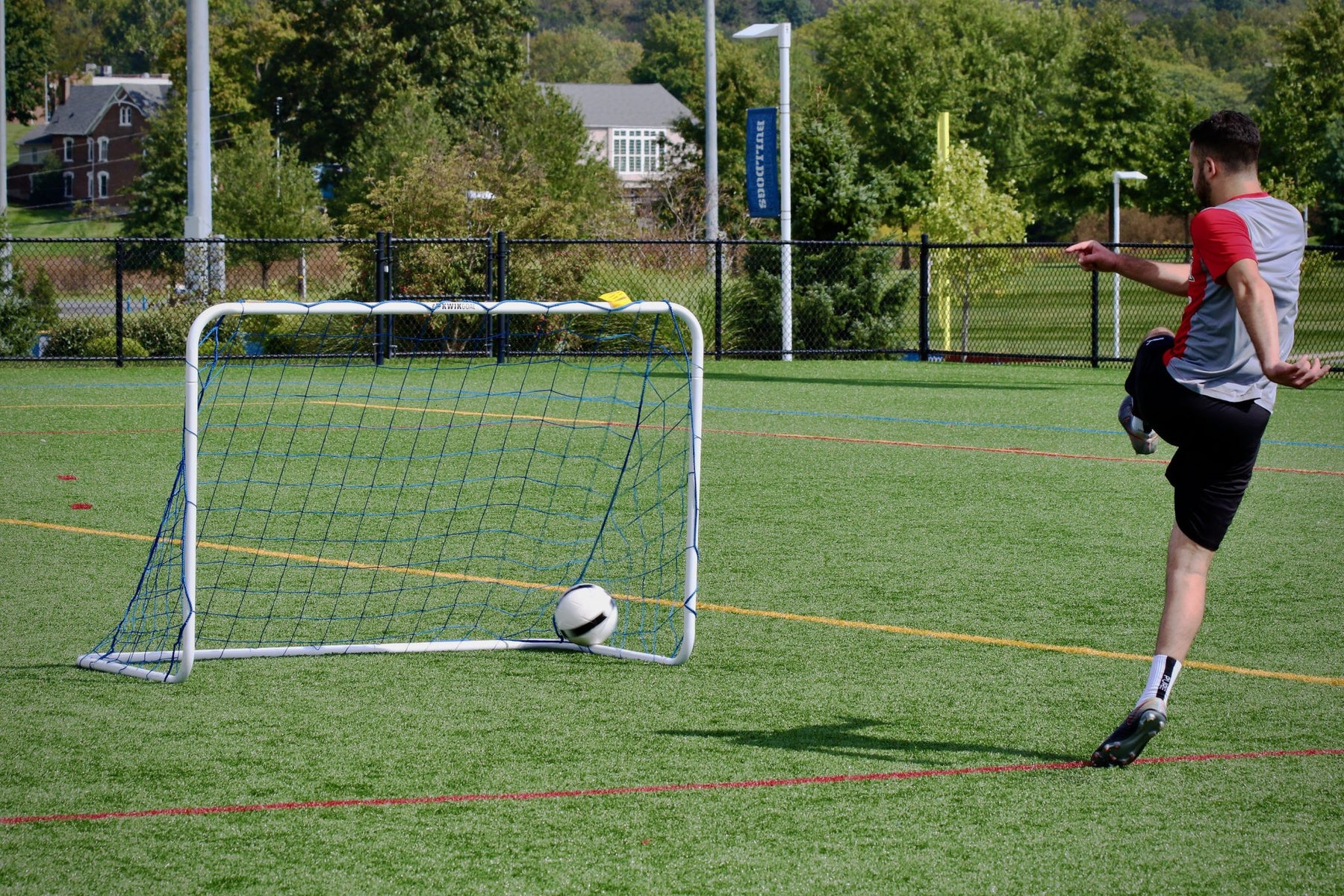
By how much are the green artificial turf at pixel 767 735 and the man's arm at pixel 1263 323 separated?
1227 mm

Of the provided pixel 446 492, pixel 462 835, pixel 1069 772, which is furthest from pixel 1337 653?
pixel 446 492

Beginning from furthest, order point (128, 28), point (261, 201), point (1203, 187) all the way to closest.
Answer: point (128, 28) < point (261, 201) < point (1203, 187)

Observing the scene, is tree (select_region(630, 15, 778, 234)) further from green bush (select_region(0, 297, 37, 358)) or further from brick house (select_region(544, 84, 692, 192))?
green bush (select_region(0, 297, 37, 358))

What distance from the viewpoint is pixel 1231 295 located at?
14.5 feet

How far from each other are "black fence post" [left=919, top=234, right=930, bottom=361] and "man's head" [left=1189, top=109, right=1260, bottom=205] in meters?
17.7

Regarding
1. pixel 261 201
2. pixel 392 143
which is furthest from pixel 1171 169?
pixel 261 201

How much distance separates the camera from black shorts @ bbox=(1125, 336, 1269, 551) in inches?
174

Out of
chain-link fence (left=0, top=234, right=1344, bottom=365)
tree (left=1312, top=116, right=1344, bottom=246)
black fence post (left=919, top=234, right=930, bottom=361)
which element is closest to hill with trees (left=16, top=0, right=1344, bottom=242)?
tree (left=1312, top=116, right=1344, bottom=246)

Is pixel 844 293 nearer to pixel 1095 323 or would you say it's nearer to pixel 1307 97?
pixel 1095 323

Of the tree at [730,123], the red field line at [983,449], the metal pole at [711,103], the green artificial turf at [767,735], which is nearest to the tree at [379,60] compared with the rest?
the tree at [730,123]

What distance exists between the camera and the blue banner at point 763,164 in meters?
22.9

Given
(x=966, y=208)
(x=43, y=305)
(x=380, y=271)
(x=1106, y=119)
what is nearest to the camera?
(x=380, y=271)

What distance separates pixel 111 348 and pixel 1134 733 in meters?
20.2

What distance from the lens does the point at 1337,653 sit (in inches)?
234
